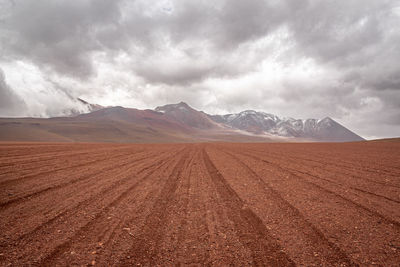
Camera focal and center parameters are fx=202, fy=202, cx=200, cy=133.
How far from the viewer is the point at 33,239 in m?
4.63

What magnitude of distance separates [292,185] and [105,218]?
8251 mm

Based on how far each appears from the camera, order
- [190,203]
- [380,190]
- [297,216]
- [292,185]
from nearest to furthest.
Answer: [297,216], [190,203], [380,190], [292,185]

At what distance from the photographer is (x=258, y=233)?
16.8 feet

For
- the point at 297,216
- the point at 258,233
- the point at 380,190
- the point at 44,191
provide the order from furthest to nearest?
1. the point at 380,190
2. the point at 44,191
3. the point at 297,216
4. the point at 258,233

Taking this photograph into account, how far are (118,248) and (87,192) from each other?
4.79 metres

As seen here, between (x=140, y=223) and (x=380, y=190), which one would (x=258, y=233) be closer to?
(x=140, y=223)

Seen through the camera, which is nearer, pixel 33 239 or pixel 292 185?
pixel 33 239

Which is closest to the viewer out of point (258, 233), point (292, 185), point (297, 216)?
point (258, 233)

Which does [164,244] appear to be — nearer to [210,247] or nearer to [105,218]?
[210,247]

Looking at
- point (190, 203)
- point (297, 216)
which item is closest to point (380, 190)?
point (297, 216)

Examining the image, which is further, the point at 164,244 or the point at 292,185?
the point at 292,185

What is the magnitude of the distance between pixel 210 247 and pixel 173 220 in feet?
5.56

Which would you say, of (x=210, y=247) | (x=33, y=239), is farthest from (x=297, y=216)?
(x=33, y=239)

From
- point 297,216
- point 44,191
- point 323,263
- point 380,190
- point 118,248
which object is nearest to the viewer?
point 323,263
